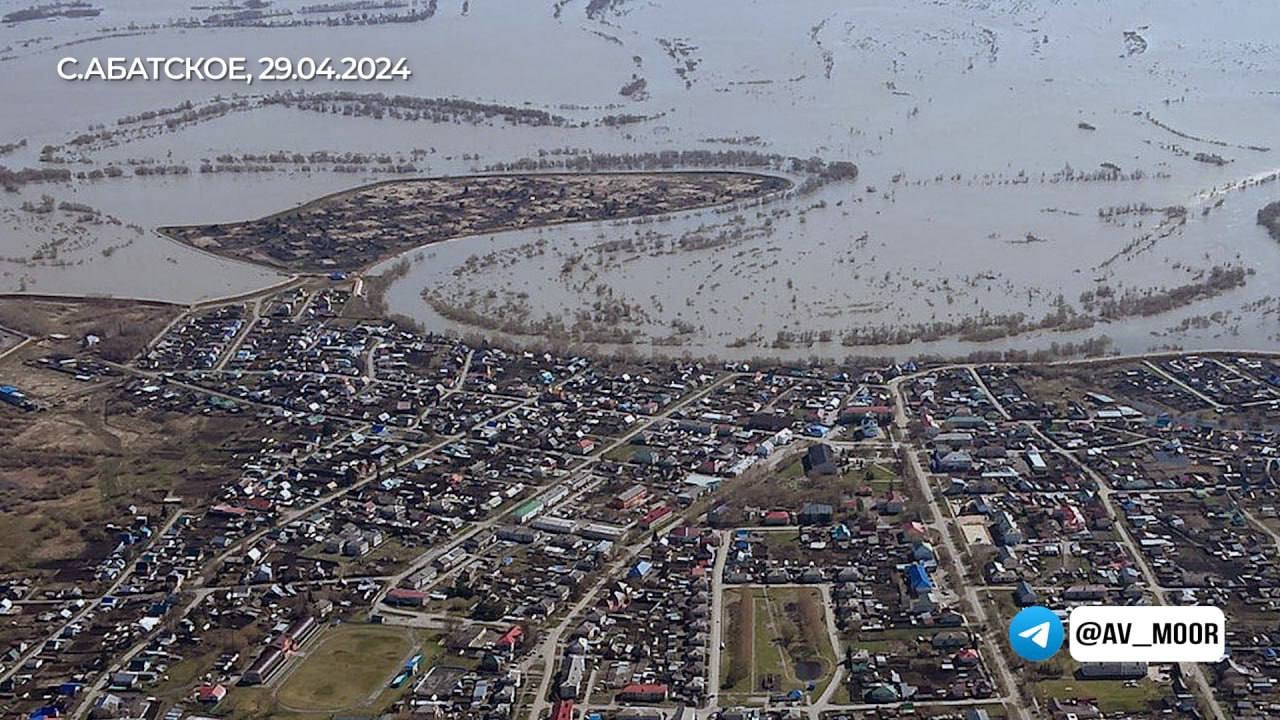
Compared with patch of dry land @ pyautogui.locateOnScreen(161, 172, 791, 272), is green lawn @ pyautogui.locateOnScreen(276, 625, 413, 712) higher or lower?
lower

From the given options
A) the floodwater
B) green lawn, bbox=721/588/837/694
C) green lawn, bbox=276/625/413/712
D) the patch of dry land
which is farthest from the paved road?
the patch of dry land

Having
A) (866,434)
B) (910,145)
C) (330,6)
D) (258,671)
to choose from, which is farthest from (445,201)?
(330,6)

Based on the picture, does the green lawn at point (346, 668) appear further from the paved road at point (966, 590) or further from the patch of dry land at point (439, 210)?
the patch of dry land at point (439, 210)

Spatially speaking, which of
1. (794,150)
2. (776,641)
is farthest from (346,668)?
(794,150)

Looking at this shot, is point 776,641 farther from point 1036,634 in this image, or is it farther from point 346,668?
point 346,668

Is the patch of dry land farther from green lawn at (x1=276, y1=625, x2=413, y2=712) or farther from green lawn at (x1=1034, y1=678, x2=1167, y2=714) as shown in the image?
green lawn at (x1=1034, y1=678, x2=1167, y2=714)

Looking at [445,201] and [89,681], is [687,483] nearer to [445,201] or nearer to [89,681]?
[89,681]
